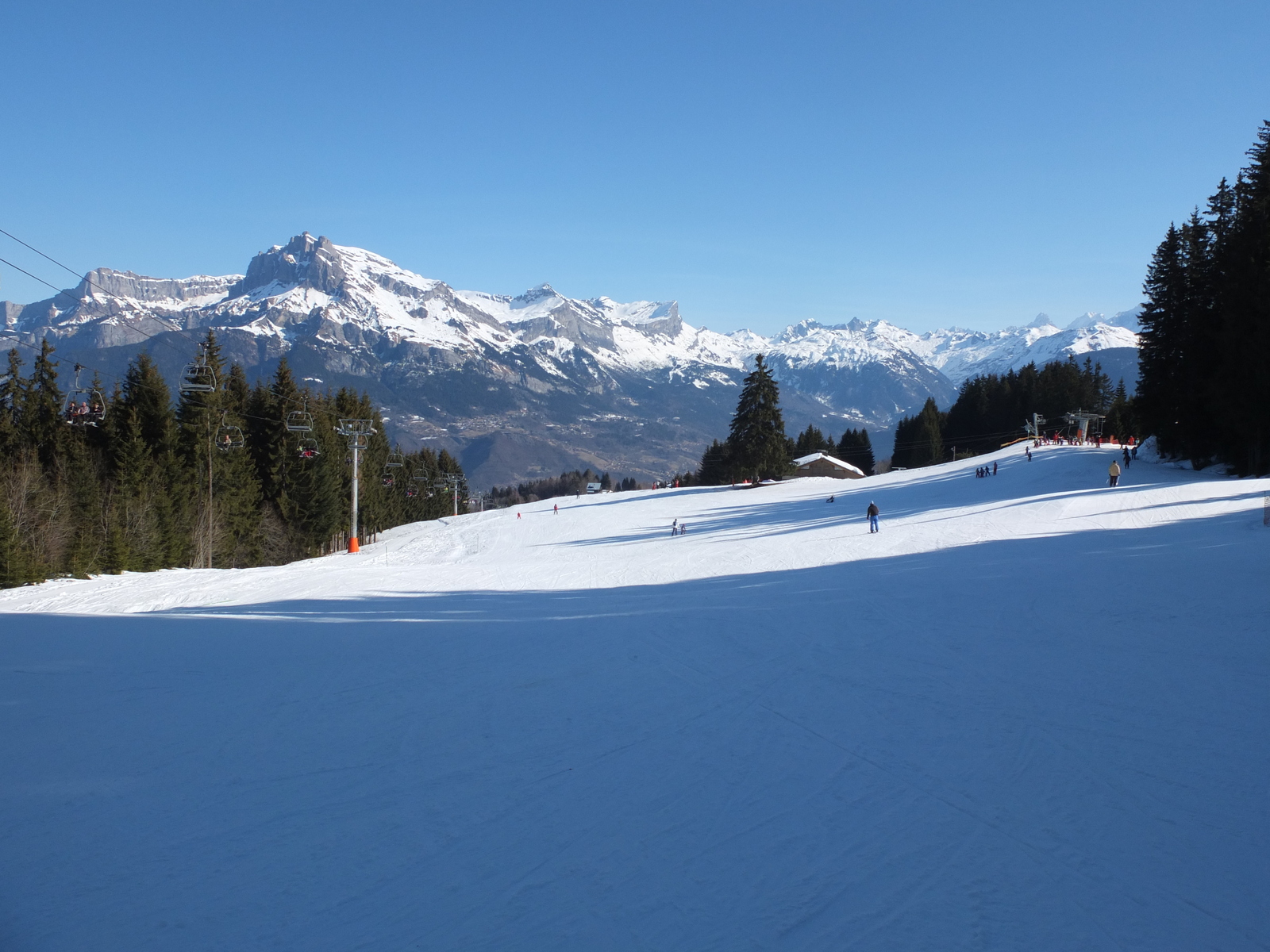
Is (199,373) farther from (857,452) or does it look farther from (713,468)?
(857,452)

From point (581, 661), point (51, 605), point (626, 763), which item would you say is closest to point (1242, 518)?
point (581, 661)

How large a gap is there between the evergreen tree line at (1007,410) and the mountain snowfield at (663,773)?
275 ft

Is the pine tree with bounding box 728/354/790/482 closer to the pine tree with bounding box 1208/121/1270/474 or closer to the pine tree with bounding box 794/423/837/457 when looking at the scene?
the pine tree with bounding box 1208/121/1270/474

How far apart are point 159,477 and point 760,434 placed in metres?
47.8

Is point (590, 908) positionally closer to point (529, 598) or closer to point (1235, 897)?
point (1235, 897)

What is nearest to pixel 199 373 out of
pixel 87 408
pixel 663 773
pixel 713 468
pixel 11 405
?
pixel 11 405

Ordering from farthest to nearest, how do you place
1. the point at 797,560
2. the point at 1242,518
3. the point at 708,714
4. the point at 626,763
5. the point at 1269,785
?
the point at 797,560 < the point at 1242,518 < the point at 708,714 < the point at 626,763 < the point at 1269,785

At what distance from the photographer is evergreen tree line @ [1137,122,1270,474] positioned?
37.5 meters

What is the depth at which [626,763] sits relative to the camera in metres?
7.95

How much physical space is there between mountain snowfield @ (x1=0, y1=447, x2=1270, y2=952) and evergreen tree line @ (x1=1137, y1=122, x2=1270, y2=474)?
25.9 metres

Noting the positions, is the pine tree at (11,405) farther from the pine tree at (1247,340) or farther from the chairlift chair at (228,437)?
the pine tree at (1247,340)

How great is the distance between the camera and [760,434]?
71250mm

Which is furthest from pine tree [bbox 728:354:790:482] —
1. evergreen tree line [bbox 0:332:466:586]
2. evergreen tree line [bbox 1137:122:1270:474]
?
evergreen tree line [bbox 0:332:466:586]

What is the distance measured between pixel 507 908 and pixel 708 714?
15.1ft
